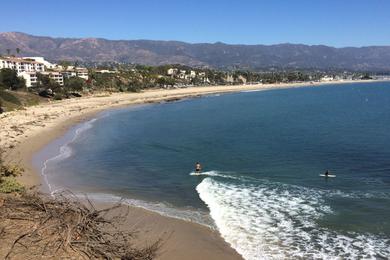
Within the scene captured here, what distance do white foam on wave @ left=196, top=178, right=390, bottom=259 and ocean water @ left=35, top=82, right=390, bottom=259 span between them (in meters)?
0.05

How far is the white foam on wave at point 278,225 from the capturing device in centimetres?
1839

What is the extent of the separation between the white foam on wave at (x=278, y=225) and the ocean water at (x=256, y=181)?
5 cm

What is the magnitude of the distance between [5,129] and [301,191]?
119 ft

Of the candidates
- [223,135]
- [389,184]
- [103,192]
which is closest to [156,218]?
[103,192]

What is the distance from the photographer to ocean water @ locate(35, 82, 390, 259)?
20109 mm

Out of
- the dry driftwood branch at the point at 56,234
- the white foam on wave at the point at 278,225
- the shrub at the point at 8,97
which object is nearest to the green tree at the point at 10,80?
the shrub at the point at 8,97

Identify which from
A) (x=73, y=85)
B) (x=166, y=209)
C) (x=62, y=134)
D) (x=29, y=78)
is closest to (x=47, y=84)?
(x=29, y=78)

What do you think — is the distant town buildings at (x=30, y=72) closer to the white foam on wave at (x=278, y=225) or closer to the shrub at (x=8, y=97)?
the shrub at (x=8, y=97)

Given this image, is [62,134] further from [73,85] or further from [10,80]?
[73,85]

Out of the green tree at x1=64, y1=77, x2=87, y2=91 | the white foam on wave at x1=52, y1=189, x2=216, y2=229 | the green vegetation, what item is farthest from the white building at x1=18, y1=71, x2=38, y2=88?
the white foam on wave at x1=52, y1=189, x2=216, y2=229

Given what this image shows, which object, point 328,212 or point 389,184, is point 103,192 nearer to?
point 328,212

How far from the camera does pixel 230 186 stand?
28672mm

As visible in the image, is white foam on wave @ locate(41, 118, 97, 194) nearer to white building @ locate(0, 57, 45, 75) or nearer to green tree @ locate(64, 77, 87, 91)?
green tree @ locate(64, 77, 87, 91)

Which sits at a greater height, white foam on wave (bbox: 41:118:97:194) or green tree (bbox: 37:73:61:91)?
green tree (bbox: 37:73:61:91)
